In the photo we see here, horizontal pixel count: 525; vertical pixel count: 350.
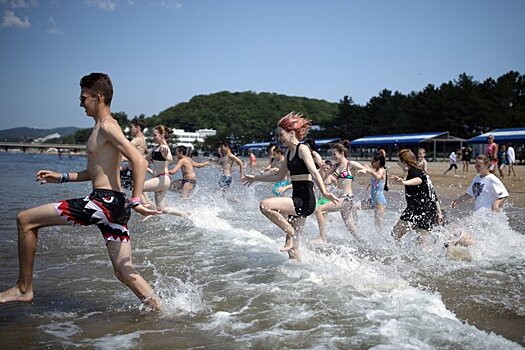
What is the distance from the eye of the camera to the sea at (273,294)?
3.78m

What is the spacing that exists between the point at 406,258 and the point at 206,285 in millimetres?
3179

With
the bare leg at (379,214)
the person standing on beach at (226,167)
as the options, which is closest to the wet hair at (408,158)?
the bare leg at (379,214)

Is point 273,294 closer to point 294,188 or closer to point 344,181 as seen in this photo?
point 294,188

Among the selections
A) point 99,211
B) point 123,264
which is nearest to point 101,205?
point 99,211

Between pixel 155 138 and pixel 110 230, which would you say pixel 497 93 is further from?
pixel 110 230

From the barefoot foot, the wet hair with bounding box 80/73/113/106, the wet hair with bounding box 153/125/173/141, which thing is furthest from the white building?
the barefoot foot

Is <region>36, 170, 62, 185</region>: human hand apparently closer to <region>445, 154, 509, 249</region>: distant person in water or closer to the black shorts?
the black shorts

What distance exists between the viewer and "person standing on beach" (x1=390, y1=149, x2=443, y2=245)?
23.2 ft

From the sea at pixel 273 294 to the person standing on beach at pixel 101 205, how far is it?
503 mm

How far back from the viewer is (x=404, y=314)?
168 inches

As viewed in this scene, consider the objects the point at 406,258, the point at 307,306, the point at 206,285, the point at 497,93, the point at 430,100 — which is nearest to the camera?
the point at 307,306

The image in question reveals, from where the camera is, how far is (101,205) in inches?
154

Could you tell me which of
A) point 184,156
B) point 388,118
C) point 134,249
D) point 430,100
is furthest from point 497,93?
point 134,249

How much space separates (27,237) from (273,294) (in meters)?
2.42
